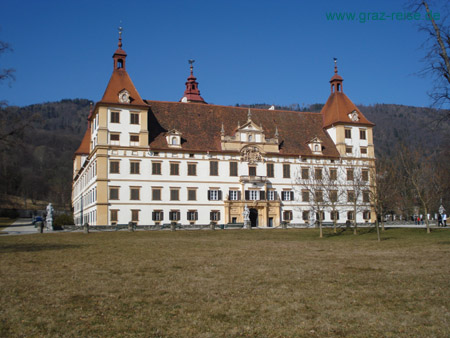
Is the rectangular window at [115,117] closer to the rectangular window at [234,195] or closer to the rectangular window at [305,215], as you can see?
the rectangular window at [234,195]

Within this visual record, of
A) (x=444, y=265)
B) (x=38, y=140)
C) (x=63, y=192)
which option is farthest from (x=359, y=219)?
(x=38, y=140)

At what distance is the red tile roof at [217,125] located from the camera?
5994cm

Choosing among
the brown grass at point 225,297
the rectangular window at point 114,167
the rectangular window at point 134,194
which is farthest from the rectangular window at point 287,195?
the brown grass at point 225,297

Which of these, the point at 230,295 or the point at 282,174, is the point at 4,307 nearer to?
the point at 230,295

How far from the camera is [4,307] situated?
11.8 metres

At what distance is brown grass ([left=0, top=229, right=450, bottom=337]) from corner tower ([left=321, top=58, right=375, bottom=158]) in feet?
151

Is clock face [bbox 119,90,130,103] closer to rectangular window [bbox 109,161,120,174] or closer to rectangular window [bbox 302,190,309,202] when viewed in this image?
rectangular window [bbox 109,161,120,174]

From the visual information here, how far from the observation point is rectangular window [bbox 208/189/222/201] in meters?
59.0

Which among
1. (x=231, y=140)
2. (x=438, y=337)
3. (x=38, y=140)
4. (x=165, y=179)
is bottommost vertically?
(x=438, y=337)

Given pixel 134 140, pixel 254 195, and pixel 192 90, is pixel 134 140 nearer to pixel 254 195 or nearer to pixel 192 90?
pixel 254 195

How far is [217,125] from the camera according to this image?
6362 centimetres

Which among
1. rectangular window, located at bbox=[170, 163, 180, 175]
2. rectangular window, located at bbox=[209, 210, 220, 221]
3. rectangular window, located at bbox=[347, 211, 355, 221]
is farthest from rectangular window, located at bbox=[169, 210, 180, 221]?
rectangular window, located at bbox=[347, 211, 355, 221]

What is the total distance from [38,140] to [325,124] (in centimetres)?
14619

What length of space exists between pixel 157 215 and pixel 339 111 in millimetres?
29128
